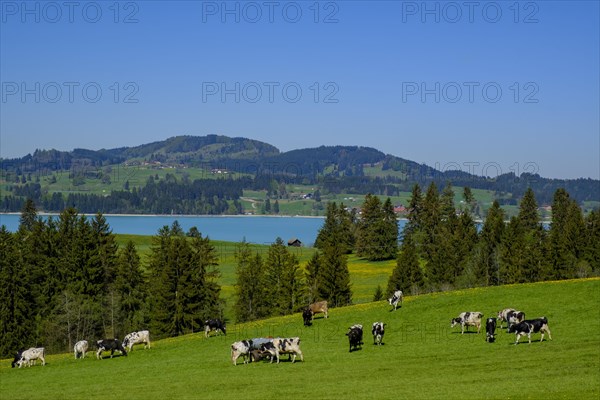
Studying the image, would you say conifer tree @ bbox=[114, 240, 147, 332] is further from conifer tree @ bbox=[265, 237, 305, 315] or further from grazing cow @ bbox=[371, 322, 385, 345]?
grazing cow @ bbox=[371, 322, 385, 345]

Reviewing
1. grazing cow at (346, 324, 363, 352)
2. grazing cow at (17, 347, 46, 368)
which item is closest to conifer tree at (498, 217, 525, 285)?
grazing cow at (346, 324, 363, 352)

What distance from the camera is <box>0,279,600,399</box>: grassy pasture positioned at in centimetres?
2758

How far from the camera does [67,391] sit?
104ft

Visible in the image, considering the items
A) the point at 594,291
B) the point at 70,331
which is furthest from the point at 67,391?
the point at 70,331

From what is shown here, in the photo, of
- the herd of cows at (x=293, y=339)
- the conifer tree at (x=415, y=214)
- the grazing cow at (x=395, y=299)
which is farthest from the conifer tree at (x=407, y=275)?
the herd of cows at (x=293, y=339)

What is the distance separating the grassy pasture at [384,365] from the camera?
90.5ft

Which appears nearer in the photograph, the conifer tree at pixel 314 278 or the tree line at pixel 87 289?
the tree line at pixel 87 289

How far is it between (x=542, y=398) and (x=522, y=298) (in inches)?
981

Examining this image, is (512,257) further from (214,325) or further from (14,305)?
(14,305)

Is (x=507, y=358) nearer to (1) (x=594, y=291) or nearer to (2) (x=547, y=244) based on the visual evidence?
(1) (x=594, y=291)

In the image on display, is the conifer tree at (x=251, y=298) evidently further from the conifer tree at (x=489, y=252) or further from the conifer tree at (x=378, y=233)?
the conifer tree at (x=378, y=233)

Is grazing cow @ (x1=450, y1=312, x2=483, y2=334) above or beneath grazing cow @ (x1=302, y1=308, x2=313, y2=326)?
above

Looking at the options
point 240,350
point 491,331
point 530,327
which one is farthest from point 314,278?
point 530,327

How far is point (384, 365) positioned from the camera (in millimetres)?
33094
